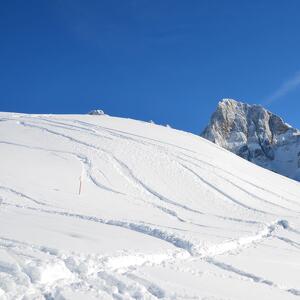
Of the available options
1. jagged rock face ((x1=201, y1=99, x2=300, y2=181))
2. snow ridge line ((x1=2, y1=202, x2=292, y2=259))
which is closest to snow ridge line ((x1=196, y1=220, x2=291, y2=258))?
snow ridge line ((x1=2, y1=202, x2=292, y2=259))

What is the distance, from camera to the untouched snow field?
750 centimetres

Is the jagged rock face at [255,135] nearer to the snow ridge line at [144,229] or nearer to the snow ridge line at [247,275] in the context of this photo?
the snow ridge line at [144,229]

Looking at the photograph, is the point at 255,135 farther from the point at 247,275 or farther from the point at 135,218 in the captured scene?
the point at 247,275

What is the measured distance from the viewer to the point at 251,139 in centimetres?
15775

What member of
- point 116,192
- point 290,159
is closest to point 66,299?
point 116,192

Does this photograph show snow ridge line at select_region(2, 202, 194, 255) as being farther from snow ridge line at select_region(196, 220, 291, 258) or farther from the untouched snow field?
snow ridge line at select_region(196, 220, 291, 258)

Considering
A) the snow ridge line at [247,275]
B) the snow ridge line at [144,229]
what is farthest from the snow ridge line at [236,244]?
the snow ridge line at [247,275]

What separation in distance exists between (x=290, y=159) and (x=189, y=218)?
129761mm

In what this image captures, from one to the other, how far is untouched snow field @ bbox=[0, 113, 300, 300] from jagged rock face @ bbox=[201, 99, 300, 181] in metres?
116

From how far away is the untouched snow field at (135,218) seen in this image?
24.6ft

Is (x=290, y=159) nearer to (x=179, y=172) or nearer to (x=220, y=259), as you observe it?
(x=179, y=172)

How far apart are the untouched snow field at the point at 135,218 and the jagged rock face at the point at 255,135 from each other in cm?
11558

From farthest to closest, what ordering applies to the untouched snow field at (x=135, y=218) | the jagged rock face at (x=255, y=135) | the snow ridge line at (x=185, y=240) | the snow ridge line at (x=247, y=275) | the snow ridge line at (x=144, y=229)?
the jagged rock face at (x=255, y=135)
the snow ridge line at (x=144, y=229)
the snow ridge line at (x=185, y=240)
the snow ridge line at (x=247, y=275)
the untouched snow field at (x=135, y=218)

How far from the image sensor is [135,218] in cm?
1405
